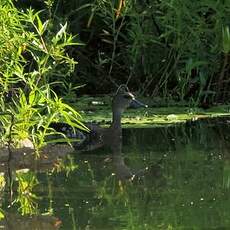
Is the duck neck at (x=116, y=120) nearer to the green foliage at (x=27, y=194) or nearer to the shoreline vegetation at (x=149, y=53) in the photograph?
the shoreline vegetation at (x=149, y=53)

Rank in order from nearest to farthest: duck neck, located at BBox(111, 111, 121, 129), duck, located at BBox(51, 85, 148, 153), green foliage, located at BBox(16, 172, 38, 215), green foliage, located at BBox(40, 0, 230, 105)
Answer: green foliage, located at BBox(16, 172, 38, 215)
duck, located at BBox(51, 85, 148, 153)
duck neck, located at BBox(111, 111, 121, 129)
green foliage, located at BBox(40, 0, 230, 105)

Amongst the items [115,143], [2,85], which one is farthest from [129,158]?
[2,85]

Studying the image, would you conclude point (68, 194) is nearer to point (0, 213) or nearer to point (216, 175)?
point (0, 213)

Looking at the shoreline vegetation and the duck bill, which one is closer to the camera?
the duck bill

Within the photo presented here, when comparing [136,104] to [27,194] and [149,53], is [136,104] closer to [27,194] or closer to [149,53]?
[149,53]

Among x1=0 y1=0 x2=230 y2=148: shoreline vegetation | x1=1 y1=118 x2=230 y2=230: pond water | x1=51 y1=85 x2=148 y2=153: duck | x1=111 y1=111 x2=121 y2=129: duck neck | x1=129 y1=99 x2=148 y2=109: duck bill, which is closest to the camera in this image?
x1=1 y1=118 x2=230 y2=230: pond water

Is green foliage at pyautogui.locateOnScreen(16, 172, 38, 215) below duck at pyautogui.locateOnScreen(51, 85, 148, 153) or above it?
below

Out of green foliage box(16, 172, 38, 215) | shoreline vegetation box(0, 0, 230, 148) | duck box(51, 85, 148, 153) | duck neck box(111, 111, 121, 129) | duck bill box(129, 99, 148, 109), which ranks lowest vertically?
green foliage box(16, 172, 38, 215)

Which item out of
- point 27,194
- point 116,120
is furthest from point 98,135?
point 27,194

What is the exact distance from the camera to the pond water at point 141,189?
410 centimetres

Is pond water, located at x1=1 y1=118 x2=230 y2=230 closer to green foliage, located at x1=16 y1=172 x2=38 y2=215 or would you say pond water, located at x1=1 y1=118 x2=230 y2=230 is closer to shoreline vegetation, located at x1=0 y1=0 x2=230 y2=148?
green foliage, located at x1=16 y1=172 x2=38 y2=215

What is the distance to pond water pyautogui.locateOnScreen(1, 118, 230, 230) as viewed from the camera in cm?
410

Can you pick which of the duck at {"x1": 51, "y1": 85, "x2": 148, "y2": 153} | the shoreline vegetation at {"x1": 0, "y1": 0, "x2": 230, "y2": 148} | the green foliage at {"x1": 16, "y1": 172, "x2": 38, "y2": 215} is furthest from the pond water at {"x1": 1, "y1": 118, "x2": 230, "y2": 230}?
the shoreline vegetation at {"x1": 0, "y1": 0, "x2": 230, "y2": 148}

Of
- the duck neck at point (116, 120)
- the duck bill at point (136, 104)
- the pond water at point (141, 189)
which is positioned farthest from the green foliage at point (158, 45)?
the pond water at point (141, 189)
